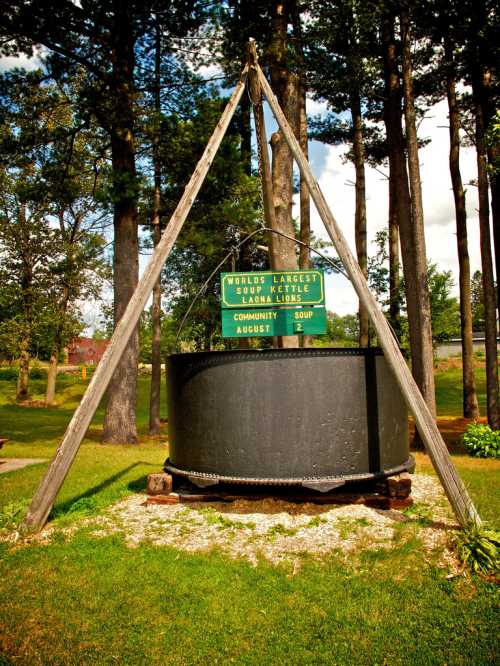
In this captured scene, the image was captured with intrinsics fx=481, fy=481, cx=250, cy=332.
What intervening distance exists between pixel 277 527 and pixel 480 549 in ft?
6.00

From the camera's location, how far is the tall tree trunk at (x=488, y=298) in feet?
36.9

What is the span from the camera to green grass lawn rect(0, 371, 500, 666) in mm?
2828

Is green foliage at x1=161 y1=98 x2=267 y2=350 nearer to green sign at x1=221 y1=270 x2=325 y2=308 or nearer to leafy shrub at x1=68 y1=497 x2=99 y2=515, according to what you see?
green sign at x1=221 y1=270 x2=325 y2=308

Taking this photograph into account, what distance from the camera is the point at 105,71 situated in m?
11.3

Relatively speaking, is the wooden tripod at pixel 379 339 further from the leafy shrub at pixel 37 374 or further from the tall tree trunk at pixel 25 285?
the leafy shrub at pixel 37 374

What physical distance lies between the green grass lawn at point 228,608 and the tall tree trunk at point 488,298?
27.2 ft

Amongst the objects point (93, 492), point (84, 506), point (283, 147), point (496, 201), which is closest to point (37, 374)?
point (283, 147)

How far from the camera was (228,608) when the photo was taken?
329cm

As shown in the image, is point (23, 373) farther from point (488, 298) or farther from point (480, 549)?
point (480, 549)

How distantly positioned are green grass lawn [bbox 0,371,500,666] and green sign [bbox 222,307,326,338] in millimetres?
2621

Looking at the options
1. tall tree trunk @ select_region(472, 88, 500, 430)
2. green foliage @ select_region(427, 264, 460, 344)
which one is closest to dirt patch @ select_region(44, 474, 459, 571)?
tall tree trunk @ select_region(472, 88, 500, 430)

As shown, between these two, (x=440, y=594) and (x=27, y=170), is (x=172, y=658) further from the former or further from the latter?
(x=27, y=170)

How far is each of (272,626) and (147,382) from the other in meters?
32.0

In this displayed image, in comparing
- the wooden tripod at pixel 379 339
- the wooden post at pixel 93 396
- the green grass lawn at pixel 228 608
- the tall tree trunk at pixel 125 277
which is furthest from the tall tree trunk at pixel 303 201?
the green grass lawn at pixel 228 608
